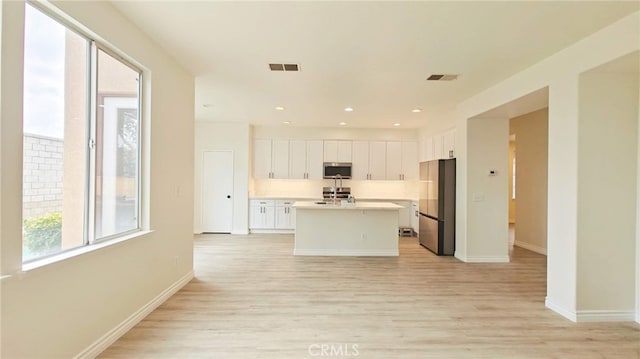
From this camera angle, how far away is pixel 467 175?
4848 mm

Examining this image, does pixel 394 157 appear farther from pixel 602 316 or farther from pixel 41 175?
pixel 41 175

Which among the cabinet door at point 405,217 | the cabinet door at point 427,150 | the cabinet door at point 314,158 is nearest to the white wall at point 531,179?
the cabinet door at point 427,150

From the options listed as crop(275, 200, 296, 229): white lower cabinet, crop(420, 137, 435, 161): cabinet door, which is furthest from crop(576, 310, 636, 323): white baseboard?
crop(275, 200, 296, 229): white lower cabinet

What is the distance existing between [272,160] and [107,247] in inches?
212

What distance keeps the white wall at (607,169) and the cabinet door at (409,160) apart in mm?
4819

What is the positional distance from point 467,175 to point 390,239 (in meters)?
1.70

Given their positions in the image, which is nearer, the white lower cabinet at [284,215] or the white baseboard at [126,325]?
the white baseboard at [126,325]

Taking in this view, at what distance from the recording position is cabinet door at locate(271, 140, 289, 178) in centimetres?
753

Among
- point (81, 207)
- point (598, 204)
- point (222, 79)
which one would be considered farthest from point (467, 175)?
point (81, 207)

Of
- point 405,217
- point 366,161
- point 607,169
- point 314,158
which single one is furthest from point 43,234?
point 405,217

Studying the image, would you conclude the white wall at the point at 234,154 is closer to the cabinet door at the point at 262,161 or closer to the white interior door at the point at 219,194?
the white interior door at the point at 219,194

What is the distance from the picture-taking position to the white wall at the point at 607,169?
2785mm

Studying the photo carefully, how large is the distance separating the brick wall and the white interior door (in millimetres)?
5184

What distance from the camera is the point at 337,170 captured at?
7.49 m
